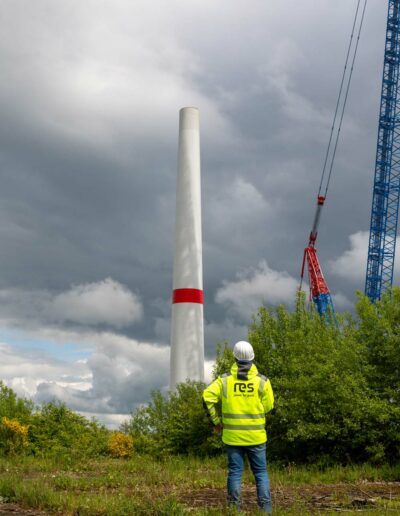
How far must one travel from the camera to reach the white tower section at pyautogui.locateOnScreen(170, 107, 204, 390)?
30.2 meters

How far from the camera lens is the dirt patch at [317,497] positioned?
11.5 metres

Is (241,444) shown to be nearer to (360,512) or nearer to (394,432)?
(360,512)

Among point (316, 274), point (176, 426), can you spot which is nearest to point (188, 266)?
point (176, 426)

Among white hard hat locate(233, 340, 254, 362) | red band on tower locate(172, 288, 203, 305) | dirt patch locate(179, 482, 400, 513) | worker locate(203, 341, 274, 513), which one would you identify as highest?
red band on tower locate(172, 288, 203, 305)

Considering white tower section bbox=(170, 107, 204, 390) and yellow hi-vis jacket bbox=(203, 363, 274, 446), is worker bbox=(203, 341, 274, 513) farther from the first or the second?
white tower section bbox=(170, 107, 204, 390)

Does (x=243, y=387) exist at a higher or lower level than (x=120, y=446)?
higher

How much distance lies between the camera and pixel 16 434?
21.5 m

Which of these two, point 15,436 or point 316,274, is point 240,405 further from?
point 316,274

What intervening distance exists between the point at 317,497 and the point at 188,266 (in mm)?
18580

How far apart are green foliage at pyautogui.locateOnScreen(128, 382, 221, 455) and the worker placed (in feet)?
33.5

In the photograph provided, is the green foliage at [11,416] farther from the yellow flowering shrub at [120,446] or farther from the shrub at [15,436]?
the yellow flowering shrub at [120,446]

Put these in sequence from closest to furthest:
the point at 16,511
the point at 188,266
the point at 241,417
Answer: the point at 241,417, the point at 16,511, the point at 188,266

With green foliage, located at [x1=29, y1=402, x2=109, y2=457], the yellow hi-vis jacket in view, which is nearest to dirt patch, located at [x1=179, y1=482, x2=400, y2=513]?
the yellow hi-vis jacket

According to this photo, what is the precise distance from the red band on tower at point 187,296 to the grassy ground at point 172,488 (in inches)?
408
